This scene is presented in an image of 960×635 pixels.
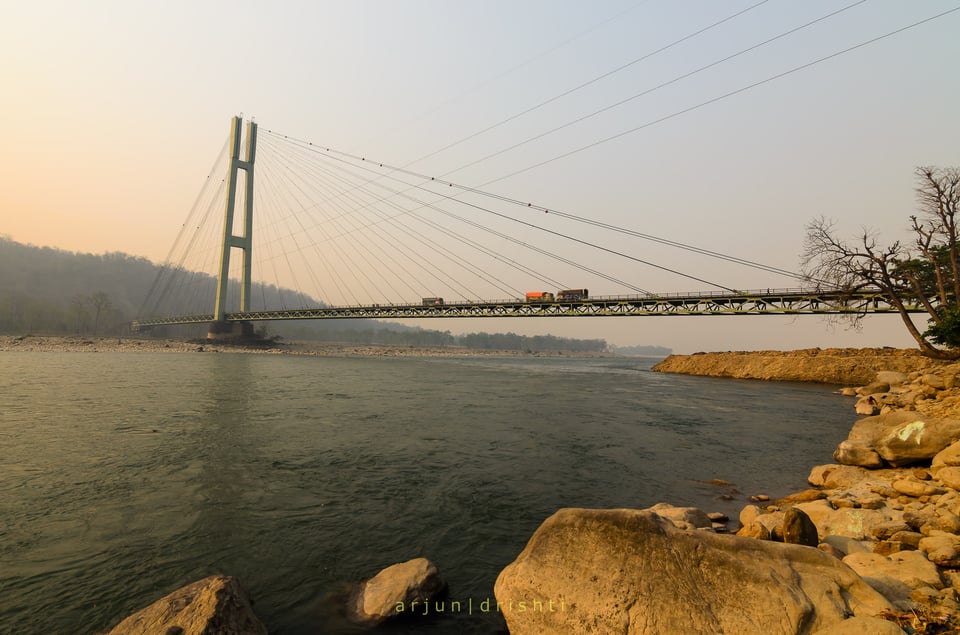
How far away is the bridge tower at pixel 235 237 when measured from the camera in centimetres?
6391

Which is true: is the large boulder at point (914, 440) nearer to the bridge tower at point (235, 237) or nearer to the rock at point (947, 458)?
the rock at point (947, 458)

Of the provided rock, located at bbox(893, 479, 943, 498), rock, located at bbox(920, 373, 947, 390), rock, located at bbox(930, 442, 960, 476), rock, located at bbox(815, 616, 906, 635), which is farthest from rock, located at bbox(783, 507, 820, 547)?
rock, located at bbox(920, 373, 947, 390)

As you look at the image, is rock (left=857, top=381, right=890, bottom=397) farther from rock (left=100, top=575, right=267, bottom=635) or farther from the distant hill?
the distant hill

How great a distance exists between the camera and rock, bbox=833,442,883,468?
7816mm

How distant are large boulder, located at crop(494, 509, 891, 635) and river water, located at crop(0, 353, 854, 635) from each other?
897mm

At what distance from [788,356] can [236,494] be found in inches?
1733

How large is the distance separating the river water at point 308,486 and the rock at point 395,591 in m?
0.22

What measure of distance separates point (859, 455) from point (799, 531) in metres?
5.88

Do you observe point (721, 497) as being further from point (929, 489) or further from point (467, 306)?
point (467, 306)

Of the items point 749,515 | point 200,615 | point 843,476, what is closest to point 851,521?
point 749,515

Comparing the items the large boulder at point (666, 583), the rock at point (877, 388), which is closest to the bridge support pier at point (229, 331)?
the large boulder at point (666, 583)

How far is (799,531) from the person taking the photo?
420cm

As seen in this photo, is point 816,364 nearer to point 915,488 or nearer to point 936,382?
point 936,382

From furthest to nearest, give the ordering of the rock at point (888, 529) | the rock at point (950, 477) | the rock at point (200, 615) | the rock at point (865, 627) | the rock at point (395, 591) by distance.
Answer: the rock at point (950, 477), the rock at point (888, 529), the rock at point (395, 591), the rock at point (200, 615), the rock at point (865, 627)
